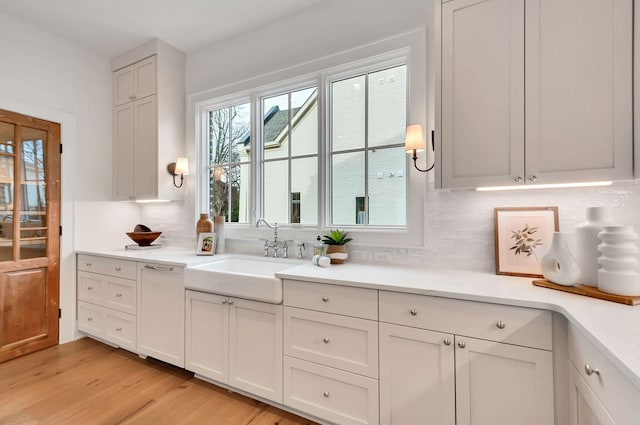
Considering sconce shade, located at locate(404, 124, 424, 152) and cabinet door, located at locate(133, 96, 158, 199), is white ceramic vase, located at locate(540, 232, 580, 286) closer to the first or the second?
sconce shade, located at locate(404, 124, 424, 152)

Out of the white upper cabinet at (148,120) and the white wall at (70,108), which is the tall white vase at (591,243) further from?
the white wall at (70,108)

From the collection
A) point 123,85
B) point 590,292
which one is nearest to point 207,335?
point 590,292

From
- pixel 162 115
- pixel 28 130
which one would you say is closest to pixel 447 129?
pixel 162 115

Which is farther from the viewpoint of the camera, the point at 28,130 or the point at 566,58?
the point at 28,130

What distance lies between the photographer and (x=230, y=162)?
3.07 metres

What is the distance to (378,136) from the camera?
2303 mm

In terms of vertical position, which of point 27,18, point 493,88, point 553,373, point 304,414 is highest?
point 27,18

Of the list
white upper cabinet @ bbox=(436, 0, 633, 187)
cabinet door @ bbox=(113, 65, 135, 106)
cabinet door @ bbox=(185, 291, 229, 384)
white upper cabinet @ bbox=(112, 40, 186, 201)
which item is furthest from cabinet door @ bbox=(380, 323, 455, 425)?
cabinet door @ bbox=(113, 65, 135, 106)

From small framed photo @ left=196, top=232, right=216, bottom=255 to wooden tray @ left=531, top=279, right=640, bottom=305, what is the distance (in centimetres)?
240

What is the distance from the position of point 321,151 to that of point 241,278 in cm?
120

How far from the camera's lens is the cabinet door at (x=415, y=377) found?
4.60 feet

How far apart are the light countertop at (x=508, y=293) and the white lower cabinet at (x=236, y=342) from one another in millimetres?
321

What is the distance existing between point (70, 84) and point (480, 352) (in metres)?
4.16

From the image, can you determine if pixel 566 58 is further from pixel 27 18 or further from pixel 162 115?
pixel 27 18
